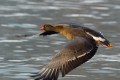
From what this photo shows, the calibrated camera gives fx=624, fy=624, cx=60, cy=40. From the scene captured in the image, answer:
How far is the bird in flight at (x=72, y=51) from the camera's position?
8477 mm

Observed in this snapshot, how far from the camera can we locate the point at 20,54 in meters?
12.5

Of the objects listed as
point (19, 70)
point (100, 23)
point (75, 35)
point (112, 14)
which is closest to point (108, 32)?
point (100, 23)

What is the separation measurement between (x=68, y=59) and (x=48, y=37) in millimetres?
5554

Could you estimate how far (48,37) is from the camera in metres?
14.2

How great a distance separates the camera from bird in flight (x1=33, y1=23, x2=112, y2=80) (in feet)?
27.8

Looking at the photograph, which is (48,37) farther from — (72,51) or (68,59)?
(68,59)

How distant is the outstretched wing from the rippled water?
6.40 feet

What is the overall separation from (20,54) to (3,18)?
12.0 feet

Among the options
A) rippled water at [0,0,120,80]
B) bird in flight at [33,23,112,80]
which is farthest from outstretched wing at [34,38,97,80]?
rippled water at [0,0,120,80]

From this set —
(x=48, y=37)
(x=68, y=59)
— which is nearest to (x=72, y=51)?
(x=68, y=59)

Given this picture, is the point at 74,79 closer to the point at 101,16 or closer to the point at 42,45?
the point at 42,45

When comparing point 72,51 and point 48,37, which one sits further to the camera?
point 48,37

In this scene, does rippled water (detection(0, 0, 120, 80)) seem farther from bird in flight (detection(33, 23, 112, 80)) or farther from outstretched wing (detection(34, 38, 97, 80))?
outstretched wing (detection(34, 38, 97, 80))

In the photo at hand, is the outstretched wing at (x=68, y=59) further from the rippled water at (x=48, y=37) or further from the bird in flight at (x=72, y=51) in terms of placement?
the rippled water at (x=48, y=37)
